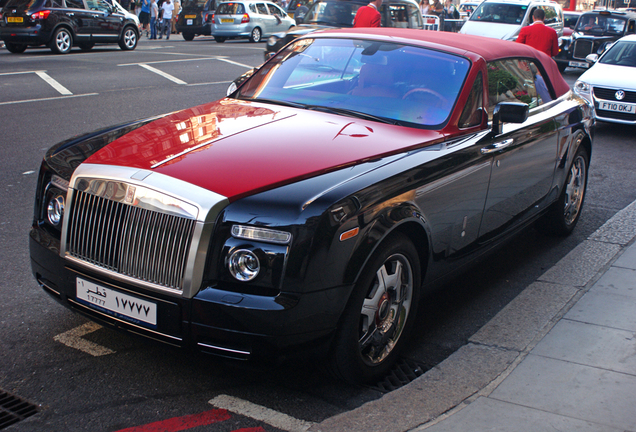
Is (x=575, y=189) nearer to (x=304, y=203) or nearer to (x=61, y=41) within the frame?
(x=304, y=203)

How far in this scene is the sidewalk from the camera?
2896mm

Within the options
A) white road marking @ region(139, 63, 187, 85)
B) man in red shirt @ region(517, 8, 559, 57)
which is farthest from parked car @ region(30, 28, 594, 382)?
white road marking @ region(139, 63, 187, 85)

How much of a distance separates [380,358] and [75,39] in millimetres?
18426

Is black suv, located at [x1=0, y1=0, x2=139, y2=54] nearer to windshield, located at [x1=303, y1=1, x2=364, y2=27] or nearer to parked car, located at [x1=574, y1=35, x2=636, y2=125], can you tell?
windshield, located at [x1=303, y1=1, x2=364, y2=27]

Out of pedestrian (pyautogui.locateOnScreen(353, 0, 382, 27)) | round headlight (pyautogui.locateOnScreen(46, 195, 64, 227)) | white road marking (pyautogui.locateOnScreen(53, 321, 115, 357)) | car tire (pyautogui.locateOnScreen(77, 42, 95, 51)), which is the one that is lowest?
white road marking (pyautogui.locateOnScreen(53, 321, 115, 357))

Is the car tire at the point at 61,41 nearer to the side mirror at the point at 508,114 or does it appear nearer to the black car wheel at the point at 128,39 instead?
the black car wheel at the point at 128,39

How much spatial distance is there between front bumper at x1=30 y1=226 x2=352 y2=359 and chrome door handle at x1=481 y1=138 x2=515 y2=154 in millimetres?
1554

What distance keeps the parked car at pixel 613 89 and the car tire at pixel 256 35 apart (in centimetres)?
1803

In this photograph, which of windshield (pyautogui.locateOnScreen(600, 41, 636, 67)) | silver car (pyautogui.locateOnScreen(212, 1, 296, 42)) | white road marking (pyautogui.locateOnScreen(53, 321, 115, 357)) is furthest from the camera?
silver car (pyautogui.locateOnScreen(212, 1, 296, 42))

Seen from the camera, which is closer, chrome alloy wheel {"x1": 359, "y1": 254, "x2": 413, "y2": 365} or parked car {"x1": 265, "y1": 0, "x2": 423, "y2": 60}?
chrome alloy wheel {"x1": 359, "y1": 254, "x2": 413, "y2": 365}

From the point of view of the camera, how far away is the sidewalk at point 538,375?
114 inches

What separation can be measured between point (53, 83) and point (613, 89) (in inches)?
394

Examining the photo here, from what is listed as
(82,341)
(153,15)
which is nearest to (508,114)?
(82,341)

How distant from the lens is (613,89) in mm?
10828
